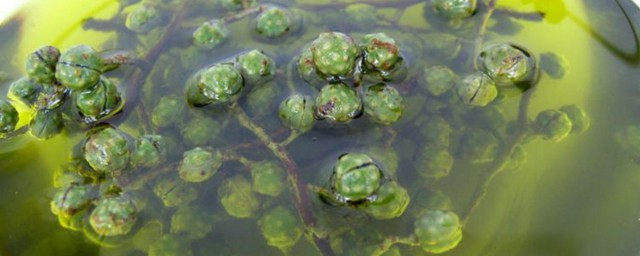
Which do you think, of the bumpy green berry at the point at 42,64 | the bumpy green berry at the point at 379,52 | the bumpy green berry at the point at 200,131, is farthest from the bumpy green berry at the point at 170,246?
the bumpy green berry at the point at 379,52

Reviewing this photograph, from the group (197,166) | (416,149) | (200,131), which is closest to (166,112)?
(200,131)

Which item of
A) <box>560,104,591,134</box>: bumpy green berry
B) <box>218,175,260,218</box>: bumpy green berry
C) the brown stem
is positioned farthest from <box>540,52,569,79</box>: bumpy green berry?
<box>218,175,260,218</box>: bumpy green berry

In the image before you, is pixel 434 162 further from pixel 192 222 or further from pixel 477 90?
pixel 192 222

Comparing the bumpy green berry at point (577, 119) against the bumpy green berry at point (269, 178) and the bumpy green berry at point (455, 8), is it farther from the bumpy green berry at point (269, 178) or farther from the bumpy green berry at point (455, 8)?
the bumpy green berry at point (269, 178)

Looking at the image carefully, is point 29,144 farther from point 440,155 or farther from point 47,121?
point 440,155

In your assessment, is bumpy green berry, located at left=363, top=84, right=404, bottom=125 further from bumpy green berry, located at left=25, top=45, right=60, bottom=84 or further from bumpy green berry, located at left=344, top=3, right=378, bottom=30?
bumpy green berry, located at left=25, top=45, right=60, bottom=84

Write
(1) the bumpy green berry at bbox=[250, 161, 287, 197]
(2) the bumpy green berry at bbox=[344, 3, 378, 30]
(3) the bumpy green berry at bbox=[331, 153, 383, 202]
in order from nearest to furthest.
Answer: (3) the bumpy green berry at bbox=[331, 153, 383, 202] < (1) the bumpy green berry at bbox=[250, 161, 287, 197] < (2) the bumpy green berry at bbox=[344, 3, 378, 30]
